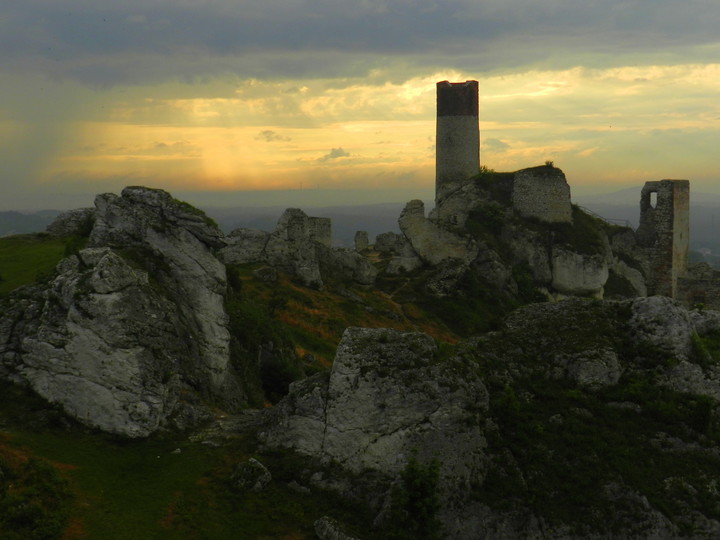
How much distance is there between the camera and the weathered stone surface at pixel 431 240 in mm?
56062

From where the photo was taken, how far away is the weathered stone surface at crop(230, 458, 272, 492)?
17.1 metres

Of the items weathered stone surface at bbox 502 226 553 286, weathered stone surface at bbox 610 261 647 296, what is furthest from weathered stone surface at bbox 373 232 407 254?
weathered stone surface at bbox 610 261 647 296

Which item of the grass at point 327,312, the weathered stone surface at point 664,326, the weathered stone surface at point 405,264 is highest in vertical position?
the weathered stone surface at point 664,326

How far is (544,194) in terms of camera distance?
186ft

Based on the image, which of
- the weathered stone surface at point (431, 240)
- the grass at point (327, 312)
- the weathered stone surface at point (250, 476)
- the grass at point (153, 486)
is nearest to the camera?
the grass at point (153, 486)

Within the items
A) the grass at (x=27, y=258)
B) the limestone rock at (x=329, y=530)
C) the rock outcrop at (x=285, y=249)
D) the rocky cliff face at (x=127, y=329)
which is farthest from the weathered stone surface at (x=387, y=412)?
the rock outcrop at (x=285, y=249)

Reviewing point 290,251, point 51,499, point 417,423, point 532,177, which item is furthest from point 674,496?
point 532,177

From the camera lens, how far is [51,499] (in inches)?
595

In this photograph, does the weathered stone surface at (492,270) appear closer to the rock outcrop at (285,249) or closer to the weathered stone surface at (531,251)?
the weathered stone surface at (531,251)

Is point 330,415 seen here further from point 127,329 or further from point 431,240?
point 431,240

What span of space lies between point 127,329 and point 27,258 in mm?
10863

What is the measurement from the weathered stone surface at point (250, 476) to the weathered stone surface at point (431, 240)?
3979cm

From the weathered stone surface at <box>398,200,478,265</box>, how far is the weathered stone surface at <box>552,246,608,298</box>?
22.9ft

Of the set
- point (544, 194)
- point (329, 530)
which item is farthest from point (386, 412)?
point (544, 194)
